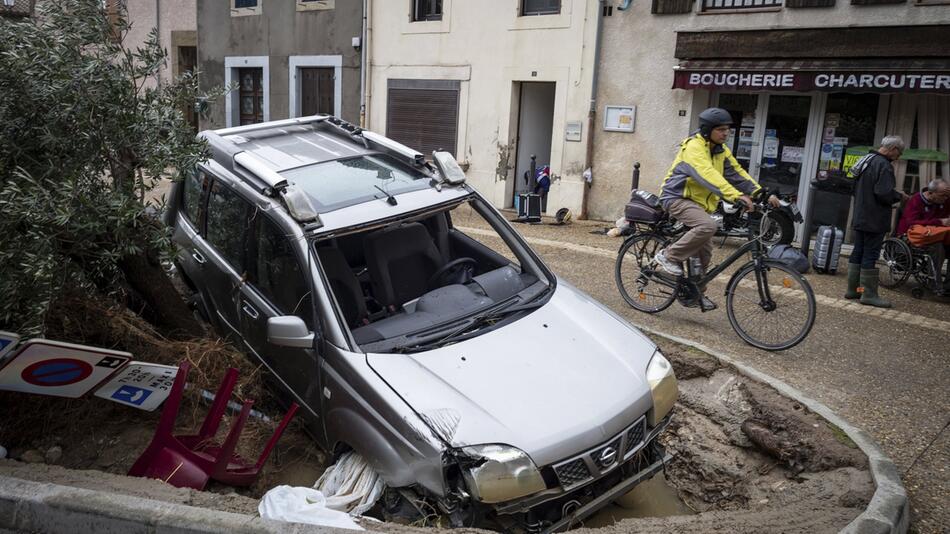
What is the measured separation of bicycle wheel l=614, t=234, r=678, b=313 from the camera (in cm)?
709

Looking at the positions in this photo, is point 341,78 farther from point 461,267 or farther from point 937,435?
point 937,435

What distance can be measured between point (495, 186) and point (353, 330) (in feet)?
34.0

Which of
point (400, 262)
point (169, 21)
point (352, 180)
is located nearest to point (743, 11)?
point (400, 262)

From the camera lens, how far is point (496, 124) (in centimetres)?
1409

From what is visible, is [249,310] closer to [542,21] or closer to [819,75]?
[819,75]

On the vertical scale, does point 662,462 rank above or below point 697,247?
below

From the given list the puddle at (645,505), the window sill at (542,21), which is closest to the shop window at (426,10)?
the window sill at (542,21)

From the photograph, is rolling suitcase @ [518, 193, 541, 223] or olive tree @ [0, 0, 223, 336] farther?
rolling suitcase @ [518, 193, 541, 223]

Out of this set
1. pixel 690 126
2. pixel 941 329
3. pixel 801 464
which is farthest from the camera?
pixel 690 126

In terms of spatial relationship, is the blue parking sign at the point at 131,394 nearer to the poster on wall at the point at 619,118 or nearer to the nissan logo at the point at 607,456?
the nissan logo at the point at 607,456

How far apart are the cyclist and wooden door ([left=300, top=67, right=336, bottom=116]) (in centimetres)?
1188

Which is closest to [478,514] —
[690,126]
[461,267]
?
[461,267]

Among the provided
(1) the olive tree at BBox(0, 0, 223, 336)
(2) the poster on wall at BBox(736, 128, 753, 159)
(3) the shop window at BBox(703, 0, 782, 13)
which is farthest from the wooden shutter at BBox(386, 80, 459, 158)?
(1) the olive tree at BBox(0, 0, 223, 336)

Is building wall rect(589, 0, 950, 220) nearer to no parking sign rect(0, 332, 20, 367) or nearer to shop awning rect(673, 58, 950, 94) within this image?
shop awning rect(673, 58, 950, 94)
